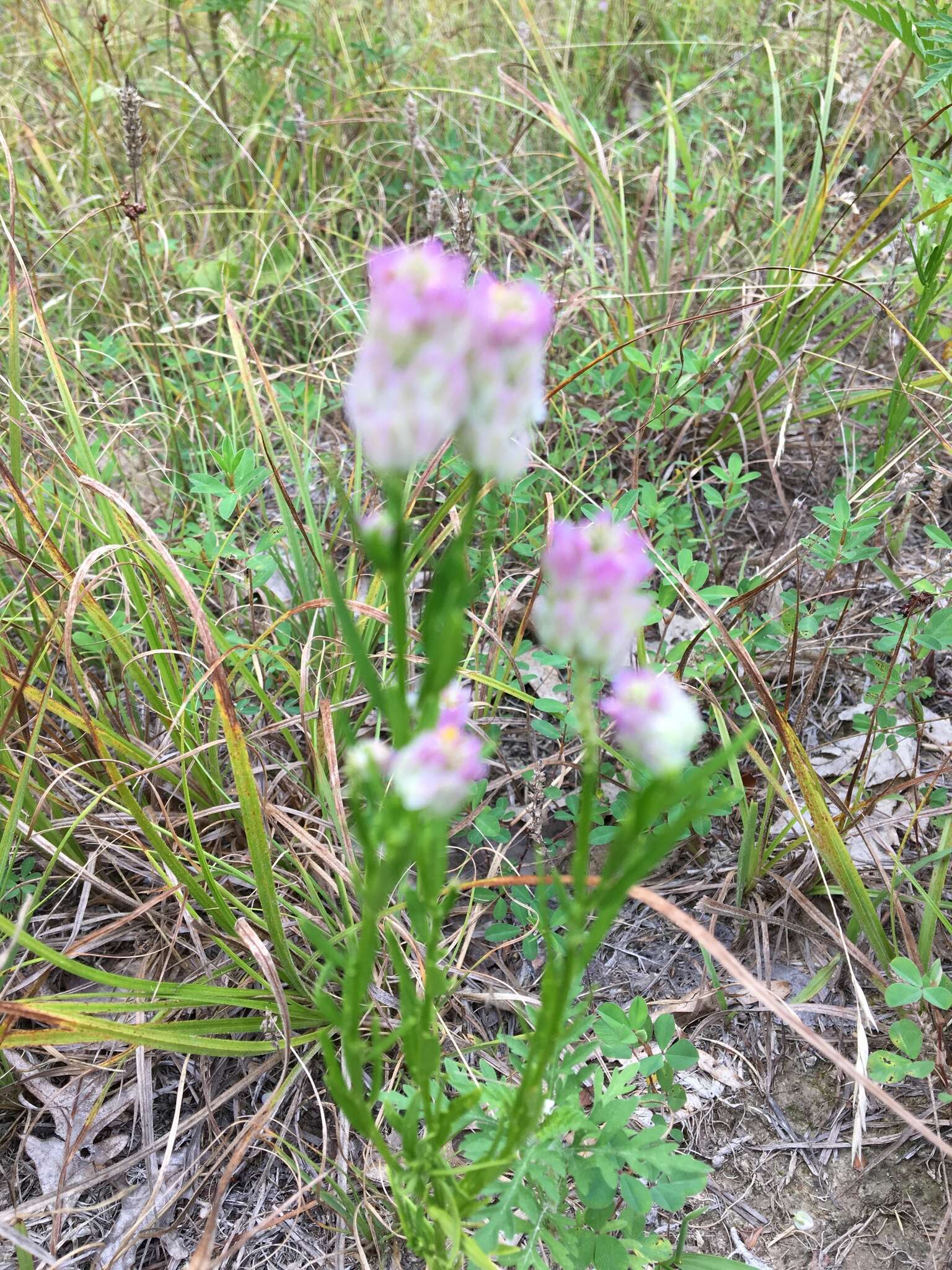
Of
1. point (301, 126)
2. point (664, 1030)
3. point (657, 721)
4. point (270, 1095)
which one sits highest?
point (301, 126)

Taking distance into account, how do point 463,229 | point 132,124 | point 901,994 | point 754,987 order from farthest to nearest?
point 132,124 < point 463,229 < point 901,994 < point 754,987

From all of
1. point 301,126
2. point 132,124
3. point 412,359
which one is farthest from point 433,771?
point 301,126

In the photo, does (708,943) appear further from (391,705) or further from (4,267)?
(4,267)

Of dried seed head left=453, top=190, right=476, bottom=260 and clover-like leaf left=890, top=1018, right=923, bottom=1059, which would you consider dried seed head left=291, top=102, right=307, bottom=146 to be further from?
clover-like leaf left=890, top=1018, right=923, bottom=1059

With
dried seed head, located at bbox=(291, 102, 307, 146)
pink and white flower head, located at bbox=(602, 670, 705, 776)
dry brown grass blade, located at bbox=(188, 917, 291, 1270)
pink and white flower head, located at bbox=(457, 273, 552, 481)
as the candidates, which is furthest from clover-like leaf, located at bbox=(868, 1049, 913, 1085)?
dried seed head, located at bbox=(291, 102, 307, 146)

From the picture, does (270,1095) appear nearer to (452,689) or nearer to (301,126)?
(452,689)

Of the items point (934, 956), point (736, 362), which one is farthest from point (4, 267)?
point (934, 956)
